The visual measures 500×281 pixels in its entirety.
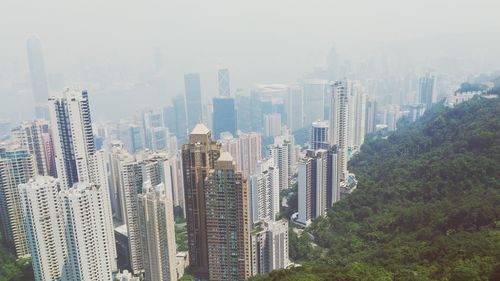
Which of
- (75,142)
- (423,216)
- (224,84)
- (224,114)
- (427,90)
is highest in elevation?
(224,84)

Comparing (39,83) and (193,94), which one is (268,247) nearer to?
(39,83)

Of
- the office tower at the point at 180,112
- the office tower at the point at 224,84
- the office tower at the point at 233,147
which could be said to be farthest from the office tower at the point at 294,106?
the office tower at the point at 233,147

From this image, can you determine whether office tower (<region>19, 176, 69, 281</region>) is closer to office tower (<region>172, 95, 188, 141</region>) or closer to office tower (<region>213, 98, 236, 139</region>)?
office tower (<region>172, 95, 188, 141</region>)

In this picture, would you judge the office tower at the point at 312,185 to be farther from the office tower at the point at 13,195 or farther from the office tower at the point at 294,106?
the office tower at the point at 294,106

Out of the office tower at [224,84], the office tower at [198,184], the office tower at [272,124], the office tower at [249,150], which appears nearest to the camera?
the office tower at [198,184]

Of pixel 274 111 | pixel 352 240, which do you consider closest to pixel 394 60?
pixel 274 111

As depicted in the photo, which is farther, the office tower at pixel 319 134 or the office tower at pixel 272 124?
the office tower at pixel 272 124

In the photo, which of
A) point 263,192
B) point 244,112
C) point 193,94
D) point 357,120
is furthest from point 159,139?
point 357,120
